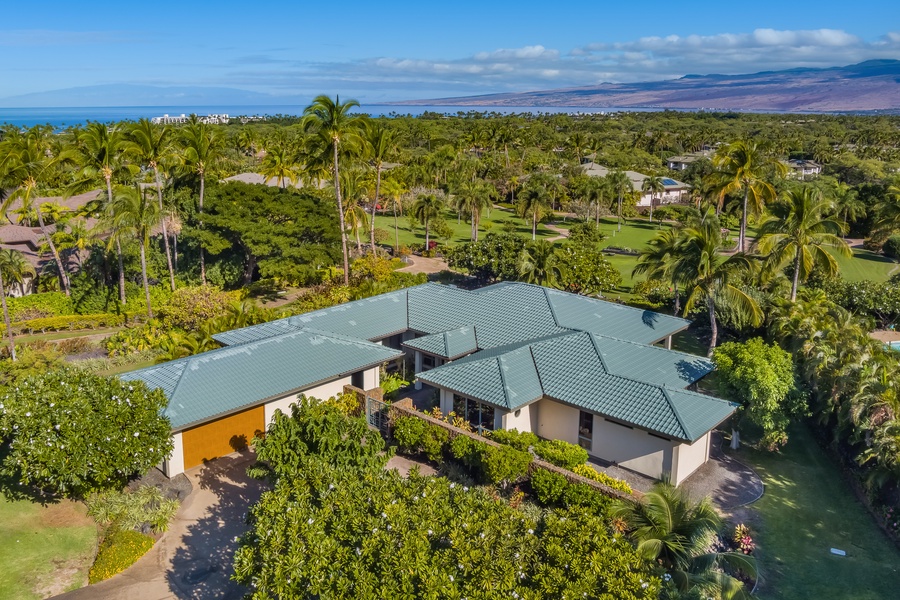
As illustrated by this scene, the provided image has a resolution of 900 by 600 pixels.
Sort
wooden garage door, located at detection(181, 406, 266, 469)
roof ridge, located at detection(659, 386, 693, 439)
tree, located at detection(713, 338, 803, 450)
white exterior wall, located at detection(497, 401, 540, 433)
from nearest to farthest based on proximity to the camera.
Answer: roof ridge, located at detection(659, 386, 693, 439) < wooden garage door, located at detection(181, 406, 266, 469) < tree, located at detection(713, 338, 803, 450) < white exterior wall, located at detection(497, 401, 540, 433)

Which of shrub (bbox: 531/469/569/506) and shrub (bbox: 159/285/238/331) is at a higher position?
shrub (bbox: 159/285/238/331)

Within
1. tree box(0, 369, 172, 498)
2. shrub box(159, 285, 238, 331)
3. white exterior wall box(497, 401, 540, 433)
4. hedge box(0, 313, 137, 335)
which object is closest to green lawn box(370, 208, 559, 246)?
hedge box(0, 313, 137, 335)

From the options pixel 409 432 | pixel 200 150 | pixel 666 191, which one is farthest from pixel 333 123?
pixel 666 191

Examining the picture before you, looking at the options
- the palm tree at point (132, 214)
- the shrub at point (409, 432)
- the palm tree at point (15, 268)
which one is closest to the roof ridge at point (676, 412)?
the shrub at point (409, 432)

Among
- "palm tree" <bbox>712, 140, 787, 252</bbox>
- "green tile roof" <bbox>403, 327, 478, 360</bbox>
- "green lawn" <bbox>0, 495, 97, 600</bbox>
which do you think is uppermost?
"palm tree" <bbox>712, 140, 787, 252</bbox>

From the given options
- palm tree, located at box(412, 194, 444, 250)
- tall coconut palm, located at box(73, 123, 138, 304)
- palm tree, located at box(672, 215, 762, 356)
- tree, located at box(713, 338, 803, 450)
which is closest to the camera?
tree, located at box(713, 338, 803, 450)

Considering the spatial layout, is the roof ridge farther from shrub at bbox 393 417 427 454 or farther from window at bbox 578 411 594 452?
shrub at bbox 393 417 427 454

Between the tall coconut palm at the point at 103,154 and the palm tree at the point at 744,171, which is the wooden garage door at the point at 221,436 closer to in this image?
the tall coconut palm at the point at 103,154
